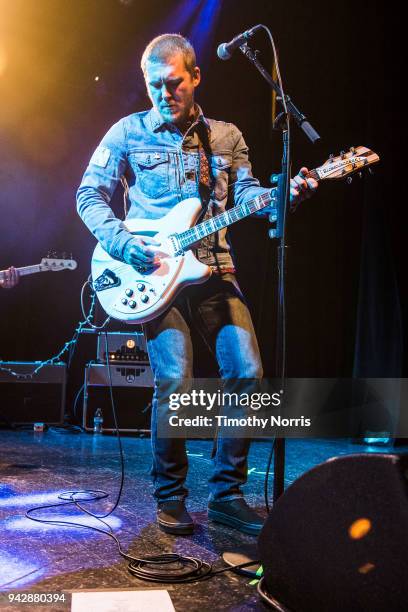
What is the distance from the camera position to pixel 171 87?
2660 millimetres

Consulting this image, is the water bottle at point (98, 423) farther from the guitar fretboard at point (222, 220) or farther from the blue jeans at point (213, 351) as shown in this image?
the guitar fretboard at point (222, 220)

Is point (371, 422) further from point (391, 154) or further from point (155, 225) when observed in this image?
point (155, 225)

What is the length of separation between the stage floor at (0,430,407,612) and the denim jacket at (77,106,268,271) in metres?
1.11

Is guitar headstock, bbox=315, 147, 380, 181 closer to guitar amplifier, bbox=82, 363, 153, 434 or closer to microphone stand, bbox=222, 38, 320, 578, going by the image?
microphone stand, bbox=222, 38, 320, 578

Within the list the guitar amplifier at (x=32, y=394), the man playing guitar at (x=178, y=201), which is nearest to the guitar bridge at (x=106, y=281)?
the man playing guitar at (x=178, y=201)

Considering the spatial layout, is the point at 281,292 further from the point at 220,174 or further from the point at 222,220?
the point at 220,174

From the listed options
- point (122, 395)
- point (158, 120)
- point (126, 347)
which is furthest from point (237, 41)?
point (122, 395)

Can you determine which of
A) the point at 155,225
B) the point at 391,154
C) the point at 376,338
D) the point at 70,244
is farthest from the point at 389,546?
the point at 70,244

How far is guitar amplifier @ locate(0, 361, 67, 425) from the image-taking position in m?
5.65

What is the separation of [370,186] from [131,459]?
12.4 ft

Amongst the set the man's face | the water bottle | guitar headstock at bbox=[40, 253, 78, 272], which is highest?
the man's face

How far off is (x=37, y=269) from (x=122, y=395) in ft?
5.34

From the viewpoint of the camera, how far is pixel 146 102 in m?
6.11

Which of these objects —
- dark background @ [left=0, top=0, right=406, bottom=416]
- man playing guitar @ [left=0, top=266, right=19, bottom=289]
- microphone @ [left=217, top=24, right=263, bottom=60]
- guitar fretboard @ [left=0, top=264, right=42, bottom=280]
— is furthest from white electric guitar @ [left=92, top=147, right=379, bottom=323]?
Answer: guitar fretboard @ [left=0, top=264, right=42, bottom=280]
